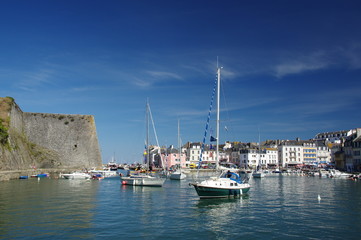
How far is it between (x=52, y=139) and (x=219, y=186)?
6816cm

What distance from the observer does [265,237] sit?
709 inches

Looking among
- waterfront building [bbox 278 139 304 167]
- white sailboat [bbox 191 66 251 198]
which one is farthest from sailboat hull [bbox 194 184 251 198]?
waterfront building [bbox 278 139 304 167]

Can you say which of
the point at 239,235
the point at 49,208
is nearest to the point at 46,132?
the point at 49,208

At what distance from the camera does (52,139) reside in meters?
87.9

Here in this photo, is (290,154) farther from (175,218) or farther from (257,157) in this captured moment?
(175,218)

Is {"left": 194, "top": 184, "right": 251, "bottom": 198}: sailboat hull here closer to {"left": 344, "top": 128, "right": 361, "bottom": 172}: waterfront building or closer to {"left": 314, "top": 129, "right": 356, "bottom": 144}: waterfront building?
{"left": 344, "top": 128, "right": 361, "bottom": 172}: waterfront building

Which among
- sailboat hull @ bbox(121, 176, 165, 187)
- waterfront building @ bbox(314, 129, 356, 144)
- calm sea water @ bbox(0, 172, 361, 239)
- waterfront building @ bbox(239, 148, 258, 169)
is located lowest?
calm sea water @ bbox(0, 172, 361, 239)

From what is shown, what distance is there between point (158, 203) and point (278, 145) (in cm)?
10977

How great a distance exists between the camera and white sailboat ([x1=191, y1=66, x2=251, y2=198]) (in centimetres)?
3124

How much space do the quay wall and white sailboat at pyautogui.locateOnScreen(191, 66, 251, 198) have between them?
46.6m

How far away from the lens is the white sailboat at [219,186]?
3124 centimetres

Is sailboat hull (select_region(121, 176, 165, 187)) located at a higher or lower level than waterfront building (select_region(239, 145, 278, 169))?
lower

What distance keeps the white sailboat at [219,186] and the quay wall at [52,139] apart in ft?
153

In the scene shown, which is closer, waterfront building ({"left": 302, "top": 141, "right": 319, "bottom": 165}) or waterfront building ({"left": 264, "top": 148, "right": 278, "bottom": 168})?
waterfront building ({"left": 264, "top": 148, "right": 278, "bottom": 168})
